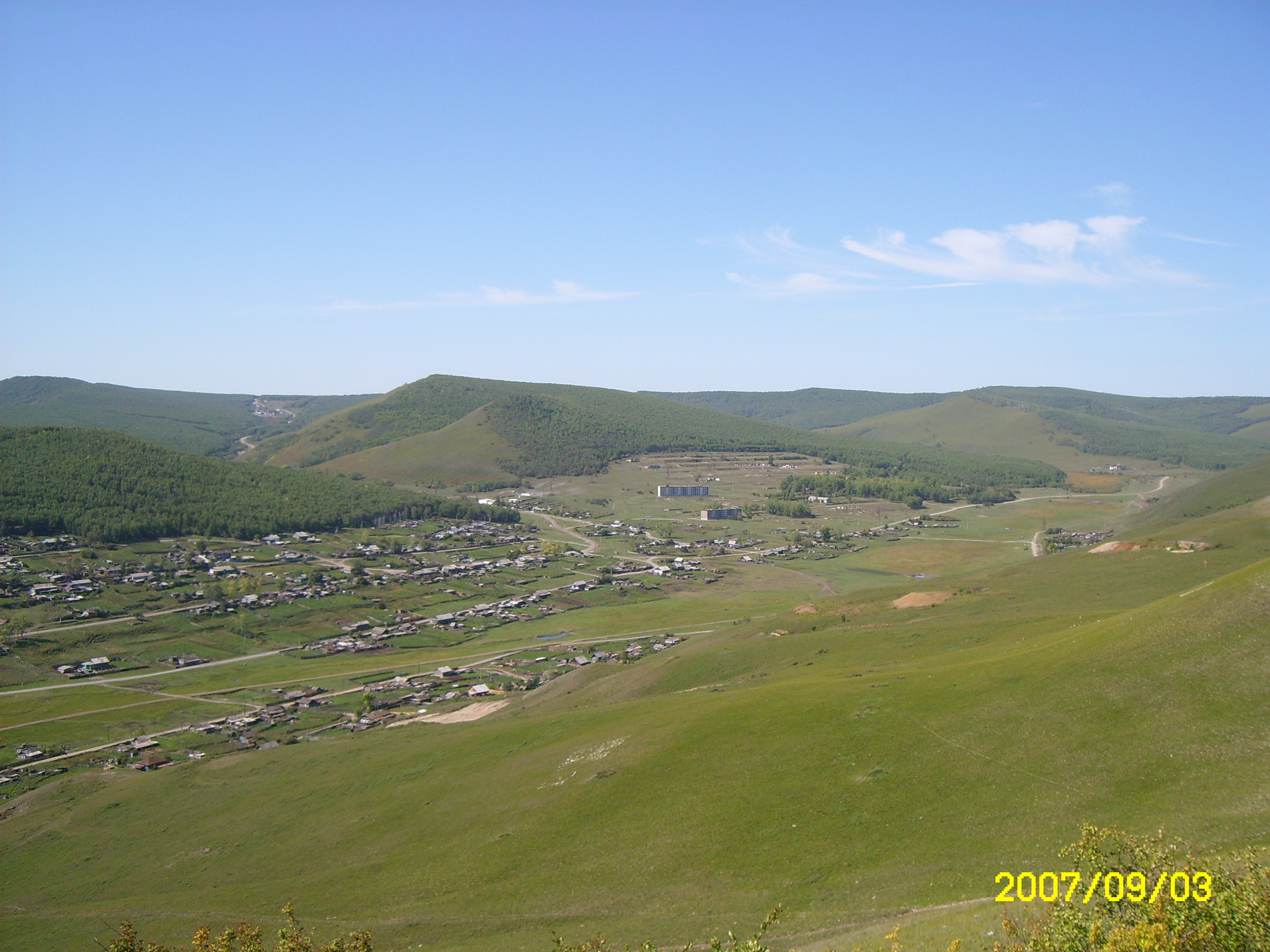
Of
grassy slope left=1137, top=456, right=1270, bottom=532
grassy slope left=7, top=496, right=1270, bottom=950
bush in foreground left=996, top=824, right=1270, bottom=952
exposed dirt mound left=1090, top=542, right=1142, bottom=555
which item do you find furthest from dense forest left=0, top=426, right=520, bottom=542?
grassy slope left=1137, top=456, right=1270, bottom=532

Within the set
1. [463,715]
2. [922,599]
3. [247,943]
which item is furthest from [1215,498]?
[247,943]

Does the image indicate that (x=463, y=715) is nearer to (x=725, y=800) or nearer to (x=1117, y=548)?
(x=725, y=800)

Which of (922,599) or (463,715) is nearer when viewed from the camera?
A: (463,715)

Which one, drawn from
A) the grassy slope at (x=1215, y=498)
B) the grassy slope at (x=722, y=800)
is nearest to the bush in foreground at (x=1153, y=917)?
the grassy slope at (x=722, y=800)

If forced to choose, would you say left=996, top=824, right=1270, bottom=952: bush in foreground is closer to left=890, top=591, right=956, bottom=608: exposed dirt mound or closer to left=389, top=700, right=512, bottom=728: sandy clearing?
left=389, top=700, right=512, bottom=728: sandy clearing

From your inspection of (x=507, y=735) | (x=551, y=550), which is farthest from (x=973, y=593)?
(x=551, y=550)
